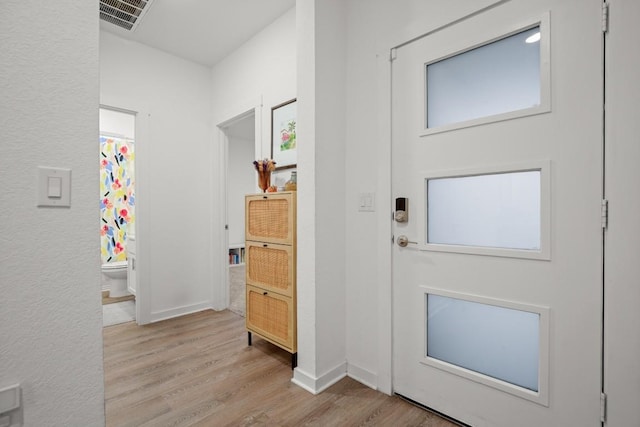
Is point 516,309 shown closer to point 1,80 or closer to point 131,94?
point 1,80

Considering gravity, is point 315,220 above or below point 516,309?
above

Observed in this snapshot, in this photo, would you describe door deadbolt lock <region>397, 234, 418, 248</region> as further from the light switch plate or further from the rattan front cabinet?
the light switch plate

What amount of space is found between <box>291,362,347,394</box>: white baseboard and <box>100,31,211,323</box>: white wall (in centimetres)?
192

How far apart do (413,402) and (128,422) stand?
1555mm

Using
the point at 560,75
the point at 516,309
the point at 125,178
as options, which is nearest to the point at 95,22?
the point at 560,75

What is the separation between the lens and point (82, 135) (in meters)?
0.99

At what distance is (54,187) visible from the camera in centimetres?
95

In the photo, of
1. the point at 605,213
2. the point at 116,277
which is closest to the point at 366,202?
the point at 605,213

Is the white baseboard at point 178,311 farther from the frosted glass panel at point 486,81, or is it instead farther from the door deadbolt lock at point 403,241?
the frosted glass panel at point 486,81

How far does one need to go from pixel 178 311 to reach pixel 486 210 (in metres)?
3.15

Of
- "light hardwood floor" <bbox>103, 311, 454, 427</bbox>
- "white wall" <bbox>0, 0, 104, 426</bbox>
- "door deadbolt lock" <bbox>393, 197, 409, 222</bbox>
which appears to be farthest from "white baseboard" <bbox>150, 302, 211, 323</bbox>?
"door deadbolt lock" <bbox>393, 197, 409, 222</bbox>

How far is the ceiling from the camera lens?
2.57 meters

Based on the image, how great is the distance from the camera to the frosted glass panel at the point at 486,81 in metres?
1.39

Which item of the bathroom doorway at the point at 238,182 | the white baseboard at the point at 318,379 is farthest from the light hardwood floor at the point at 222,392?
the bathroom doorway at the point at 238,182
